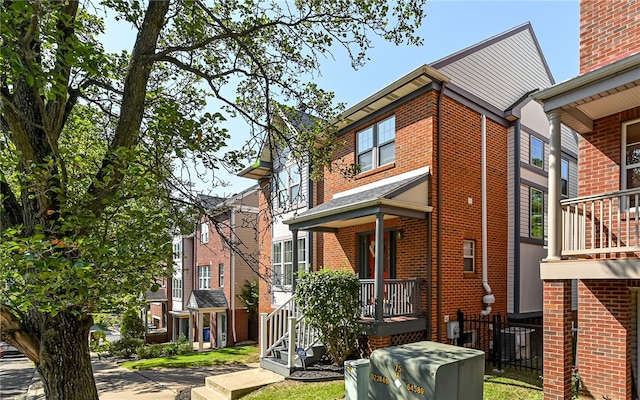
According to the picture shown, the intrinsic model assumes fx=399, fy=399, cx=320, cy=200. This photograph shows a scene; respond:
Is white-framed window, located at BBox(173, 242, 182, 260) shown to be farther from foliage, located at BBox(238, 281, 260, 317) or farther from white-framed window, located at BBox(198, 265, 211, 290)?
foliage, located at BBox(238, 281, 260, 317)

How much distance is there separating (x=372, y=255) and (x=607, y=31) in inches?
321

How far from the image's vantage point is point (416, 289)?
35.3 feet

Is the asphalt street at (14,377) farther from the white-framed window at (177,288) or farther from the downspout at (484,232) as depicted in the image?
the downspout at (484,232)

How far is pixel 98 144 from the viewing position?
7344 mm

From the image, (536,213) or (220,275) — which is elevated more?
(536,213)

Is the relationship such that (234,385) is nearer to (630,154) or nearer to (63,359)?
(63,359)

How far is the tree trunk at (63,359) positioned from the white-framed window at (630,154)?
9102 mm

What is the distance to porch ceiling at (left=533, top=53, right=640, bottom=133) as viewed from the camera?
617cm

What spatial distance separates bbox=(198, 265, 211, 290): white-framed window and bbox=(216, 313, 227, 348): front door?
10.3 ft

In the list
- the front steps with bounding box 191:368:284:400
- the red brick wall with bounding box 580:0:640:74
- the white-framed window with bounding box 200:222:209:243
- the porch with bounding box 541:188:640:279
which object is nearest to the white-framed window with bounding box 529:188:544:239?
the porch with bounding box 541:188:640:279

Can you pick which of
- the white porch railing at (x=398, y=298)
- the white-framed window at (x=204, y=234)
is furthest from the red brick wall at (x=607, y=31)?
the white-framed window at (x=204, y=234)

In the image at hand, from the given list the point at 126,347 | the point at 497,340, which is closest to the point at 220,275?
the point at 126,347

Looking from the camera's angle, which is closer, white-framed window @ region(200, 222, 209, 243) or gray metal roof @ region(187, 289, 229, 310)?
gray metal roof @ region(187, 289, 229, 310)

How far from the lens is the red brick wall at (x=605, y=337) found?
704 centimetres
